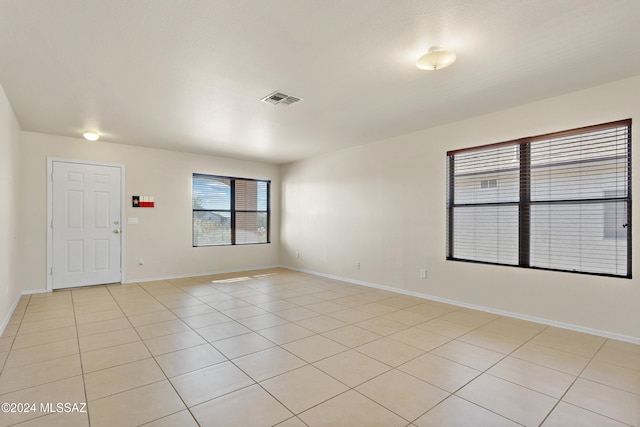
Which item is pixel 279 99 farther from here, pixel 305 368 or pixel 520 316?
pixel 520 316

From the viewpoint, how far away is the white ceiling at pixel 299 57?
2088 mm

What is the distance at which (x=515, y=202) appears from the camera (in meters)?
3.93

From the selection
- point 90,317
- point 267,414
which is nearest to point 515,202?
point 267,414

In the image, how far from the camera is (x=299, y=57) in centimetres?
267

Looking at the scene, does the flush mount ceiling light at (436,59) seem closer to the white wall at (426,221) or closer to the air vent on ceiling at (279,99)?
the air vent on ceiling at (279,99)

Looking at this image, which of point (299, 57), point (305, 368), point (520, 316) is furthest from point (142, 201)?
point (520, 316)

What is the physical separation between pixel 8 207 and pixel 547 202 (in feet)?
20.8

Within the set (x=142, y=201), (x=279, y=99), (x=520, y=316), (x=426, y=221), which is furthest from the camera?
(x=142, y=201)

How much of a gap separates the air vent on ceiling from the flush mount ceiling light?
56.3 inches

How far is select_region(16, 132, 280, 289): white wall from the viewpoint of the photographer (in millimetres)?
4953

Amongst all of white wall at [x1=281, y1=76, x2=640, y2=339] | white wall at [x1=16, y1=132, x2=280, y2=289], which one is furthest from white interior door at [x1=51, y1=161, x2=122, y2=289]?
white wall at [x1=281, y1=76, x2=640, y2=339]

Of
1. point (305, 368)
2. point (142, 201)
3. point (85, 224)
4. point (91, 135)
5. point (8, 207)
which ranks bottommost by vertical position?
point (305, 368)

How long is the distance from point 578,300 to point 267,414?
3420 mm

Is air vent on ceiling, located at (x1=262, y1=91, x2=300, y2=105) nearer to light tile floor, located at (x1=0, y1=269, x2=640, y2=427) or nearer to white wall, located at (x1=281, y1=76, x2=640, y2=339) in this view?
white wall, located at (x1=281, y1=76, x2=640, y2=339)
